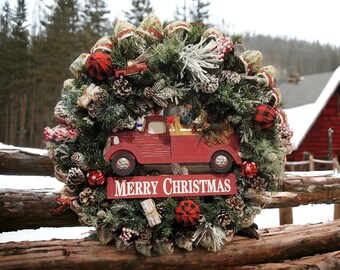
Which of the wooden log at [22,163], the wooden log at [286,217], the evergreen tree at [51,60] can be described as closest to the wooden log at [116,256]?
the wooden log at [22,163]

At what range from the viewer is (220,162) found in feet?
5.86

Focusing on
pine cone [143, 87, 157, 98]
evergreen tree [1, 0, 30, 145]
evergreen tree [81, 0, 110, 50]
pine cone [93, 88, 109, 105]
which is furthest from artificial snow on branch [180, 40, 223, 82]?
evergreen tree [81, 0, 110, 50]

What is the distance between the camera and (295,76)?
1516cm

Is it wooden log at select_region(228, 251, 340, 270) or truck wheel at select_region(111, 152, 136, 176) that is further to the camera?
wooden log at select_region(228, 251, 340, 270)

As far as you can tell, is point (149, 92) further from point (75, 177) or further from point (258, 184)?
point (258, 184)

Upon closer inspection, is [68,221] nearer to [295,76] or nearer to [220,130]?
[220,130]

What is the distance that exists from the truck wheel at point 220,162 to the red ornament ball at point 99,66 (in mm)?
624

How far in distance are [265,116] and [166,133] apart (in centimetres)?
48

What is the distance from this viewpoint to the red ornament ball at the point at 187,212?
1681mm

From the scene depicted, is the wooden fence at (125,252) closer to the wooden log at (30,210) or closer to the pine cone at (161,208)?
the wooden log at (30,210)

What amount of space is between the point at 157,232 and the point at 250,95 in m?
0.79

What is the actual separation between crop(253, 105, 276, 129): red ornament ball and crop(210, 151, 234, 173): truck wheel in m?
0.23

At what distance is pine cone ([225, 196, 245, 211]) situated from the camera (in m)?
1.79

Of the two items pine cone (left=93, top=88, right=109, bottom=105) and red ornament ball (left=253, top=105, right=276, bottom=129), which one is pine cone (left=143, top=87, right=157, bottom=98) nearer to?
pine cone (left=93, top=88, right=109, bottom=105)
